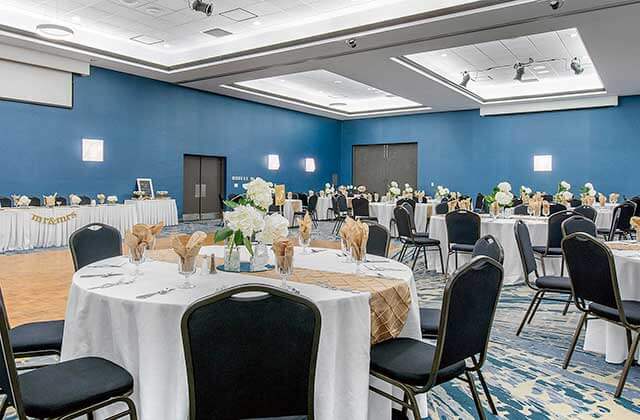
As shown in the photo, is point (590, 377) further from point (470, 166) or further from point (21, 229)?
point (470, 166)

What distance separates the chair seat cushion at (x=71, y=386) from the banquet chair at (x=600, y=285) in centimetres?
277

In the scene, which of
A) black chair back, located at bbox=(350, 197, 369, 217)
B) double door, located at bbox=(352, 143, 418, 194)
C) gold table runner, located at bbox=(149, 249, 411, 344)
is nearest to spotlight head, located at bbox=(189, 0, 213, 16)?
black chair back, located at bbox=(350, 197, 369, 217)

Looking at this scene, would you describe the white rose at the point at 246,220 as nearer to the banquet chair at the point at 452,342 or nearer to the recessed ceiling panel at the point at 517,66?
the banquet chair at the point at 452,342

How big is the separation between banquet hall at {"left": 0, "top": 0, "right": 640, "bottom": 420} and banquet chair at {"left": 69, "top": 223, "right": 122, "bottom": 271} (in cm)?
2

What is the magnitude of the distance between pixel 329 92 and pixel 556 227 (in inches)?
439

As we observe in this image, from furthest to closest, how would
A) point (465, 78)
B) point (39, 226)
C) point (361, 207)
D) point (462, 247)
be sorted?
point (465, 78) < point (361, 207) < point (39, 226) < point (462, 247)

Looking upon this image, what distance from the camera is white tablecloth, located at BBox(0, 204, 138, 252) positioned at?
8.36m

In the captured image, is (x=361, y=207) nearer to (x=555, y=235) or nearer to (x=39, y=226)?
(x=555, y=235)

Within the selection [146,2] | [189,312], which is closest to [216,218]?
[146,2]

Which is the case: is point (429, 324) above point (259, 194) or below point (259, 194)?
below

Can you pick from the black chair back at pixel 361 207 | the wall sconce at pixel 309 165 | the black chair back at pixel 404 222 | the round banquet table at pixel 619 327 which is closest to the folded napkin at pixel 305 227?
the round banquet table at pixel 619 327

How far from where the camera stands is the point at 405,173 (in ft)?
59.0

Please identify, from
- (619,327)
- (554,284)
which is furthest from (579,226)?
(619,327)

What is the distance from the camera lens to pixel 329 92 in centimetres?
1590
